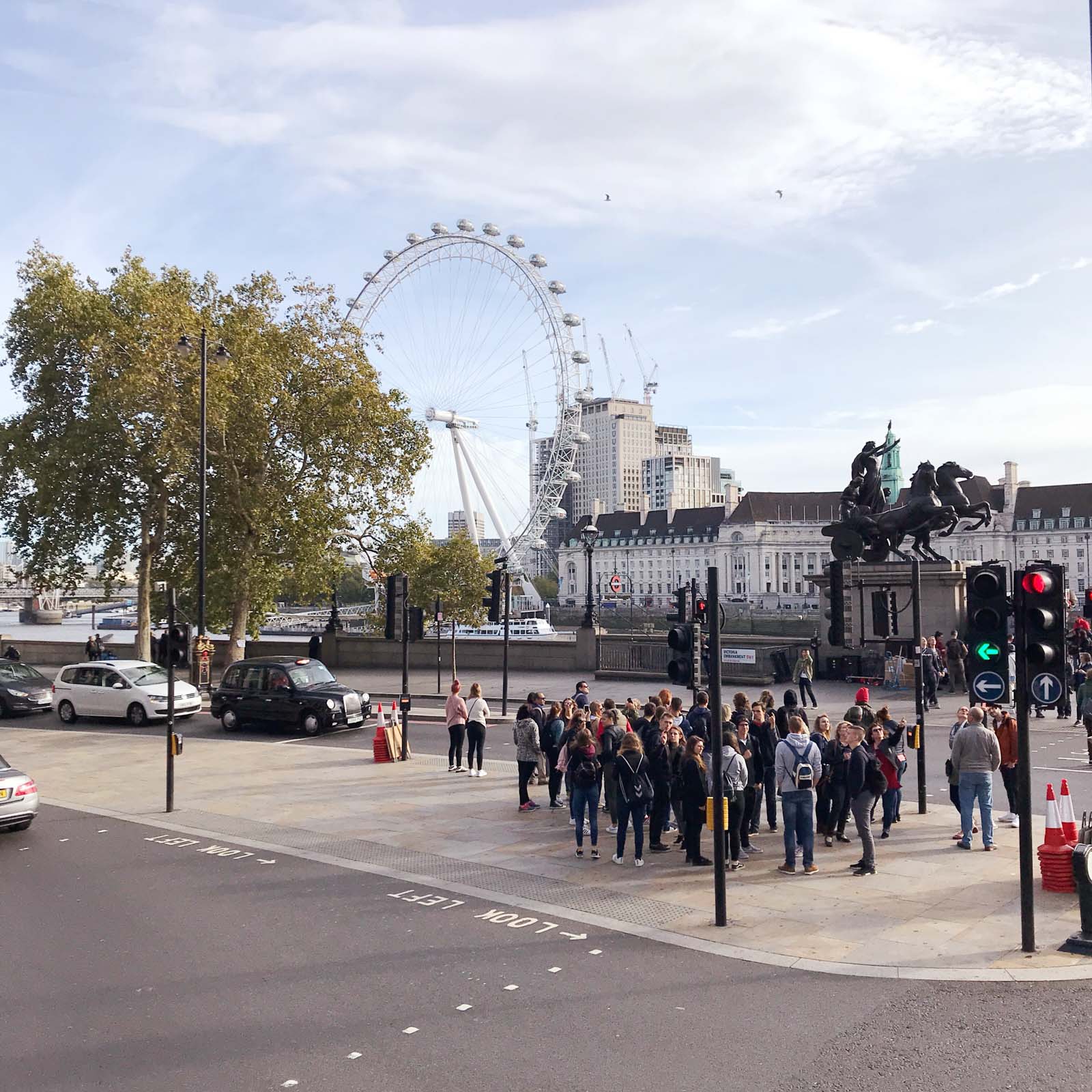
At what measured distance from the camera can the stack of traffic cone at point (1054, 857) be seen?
1096 centimetres

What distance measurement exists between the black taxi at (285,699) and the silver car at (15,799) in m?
11.6

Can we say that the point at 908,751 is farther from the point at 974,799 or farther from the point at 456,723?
the point at 456,723

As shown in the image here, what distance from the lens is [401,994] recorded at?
8.55 meters

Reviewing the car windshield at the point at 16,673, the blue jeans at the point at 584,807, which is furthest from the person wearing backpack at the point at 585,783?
the car windshield at the point at 16,673

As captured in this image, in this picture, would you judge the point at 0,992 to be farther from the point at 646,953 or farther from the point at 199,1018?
the point at 646,953

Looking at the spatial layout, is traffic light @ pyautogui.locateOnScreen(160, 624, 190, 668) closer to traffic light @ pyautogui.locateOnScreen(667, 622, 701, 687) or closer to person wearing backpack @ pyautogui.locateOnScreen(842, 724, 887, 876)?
traffic light @ pyautogui.locateOnScreen(667, 622, 701, 687)

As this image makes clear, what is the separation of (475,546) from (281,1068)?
54.8 m

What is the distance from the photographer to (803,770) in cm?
1209

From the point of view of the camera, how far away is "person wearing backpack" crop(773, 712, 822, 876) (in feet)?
39.7

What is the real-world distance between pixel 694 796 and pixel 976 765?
340 cm

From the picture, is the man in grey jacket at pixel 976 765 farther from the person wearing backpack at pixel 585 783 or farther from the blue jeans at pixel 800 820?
the person wearing backpack at pixel 585 783

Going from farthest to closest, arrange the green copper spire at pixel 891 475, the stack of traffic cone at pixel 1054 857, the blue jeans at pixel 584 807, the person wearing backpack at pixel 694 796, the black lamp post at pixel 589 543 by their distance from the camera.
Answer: the green copper spire at pixel 891 475
the black lamp post at pixel 589 543
the blue jeans at pixel 584 807
the person wearing backpack at pixel 694 796
the stack of traffic cone at pixel 1054 857

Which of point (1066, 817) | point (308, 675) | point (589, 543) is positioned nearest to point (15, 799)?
point (1066, 817)

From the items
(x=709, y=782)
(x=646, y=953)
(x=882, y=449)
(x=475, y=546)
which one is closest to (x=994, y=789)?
(x=709, y=782)
